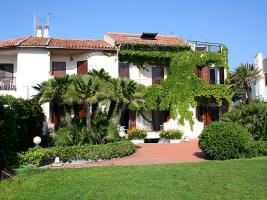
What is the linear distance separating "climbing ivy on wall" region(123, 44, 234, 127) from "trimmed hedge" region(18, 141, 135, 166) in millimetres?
11097

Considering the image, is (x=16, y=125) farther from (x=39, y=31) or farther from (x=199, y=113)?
(x=199, y=113)

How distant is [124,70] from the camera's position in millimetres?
32094

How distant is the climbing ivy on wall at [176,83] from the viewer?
31.7 meters

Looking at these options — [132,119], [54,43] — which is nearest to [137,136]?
[132,119]

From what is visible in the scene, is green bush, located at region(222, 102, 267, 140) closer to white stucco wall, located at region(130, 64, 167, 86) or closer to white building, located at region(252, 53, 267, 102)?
white stucco wall, located at region(130, 64, 167, 86)

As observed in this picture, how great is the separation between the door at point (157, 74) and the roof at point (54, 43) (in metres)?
4.47

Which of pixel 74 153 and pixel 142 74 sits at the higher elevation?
pixel 142 74

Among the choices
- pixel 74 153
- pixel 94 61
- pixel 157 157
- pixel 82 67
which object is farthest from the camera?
pixel 82 67

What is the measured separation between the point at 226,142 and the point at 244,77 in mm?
20322

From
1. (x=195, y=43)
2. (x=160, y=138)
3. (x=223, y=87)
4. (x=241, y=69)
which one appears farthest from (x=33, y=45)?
(x=241, y=69)

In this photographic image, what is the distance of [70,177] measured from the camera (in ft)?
44.2

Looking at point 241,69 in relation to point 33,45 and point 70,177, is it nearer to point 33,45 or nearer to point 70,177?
point 33,45

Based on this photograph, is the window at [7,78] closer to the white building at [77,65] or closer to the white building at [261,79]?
the white building at [77,65]

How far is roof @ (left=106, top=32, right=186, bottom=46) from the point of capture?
32188mm
